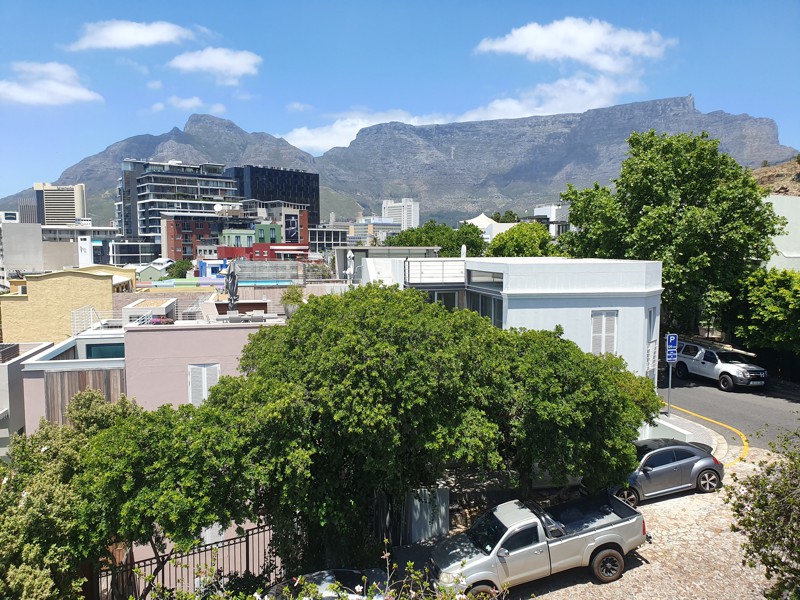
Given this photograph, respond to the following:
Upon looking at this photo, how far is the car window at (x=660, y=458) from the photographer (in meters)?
14.1

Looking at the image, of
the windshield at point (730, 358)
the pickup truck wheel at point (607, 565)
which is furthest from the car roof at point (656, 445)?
the windshield at point (730, 358)

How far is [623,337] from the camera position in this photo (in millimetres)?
17297

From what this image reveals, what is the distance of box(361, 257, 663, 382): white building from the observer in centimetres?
1650

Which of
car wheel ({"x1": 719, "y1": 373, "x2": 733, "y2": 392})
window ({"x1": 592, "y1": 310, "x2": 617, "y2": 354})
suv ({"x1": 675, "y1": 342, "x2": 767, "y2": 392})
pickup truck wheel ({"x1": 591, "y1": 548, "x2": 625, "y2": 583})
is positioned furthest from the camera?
car wheel ({"x1": 719, "y1": 373, "x2": 733, "y2": 392})

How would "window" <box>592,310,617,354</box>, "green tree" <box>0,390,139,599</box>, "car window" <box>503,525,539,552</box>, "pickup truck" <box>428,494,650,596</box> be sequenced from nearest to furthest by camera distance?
1. "green tree" <box>0,390,139,599</box>
2. "pickup truck" <box>428,494,650,596</box>
3. "car window" <box>503,525,539,552</box>
4. "window" <box>592,310,617,354</box>

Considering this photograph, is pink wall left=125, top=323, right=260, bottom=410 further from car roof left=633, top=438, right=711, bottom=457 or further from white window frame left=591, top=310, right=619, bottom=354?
car roof left=633, top=438, right=711, bottom=457

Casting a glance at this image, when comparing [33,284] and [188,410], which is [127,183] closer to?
[33,284]

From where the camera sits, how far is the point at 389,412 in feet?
33.9

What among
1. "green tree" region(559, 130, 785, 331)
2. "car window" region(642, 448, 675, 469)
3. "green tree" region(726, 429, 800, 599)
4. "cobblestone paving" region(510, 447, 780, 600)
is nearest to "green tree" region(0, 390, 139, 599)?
"cobblestone paving" region(510, 447, 780, 600)

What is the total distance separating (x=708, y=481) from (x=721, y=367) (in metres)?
11.8

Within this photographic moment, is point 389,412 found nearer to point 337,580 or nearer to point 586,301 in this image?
point 337,580

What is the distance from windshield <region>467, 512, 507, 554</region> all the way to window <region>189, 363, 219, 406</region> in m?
9.13

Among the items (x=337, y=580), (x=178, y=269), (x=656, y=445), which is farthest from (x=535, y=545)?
(x=178, y=269)

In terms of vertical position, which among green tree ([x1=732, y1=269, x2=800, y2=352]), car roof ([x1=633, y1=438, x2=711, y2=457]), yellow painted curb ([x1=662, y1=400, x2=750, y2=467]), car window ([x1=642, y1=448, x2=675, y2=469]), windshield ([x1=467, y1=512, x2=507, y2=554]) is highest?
green tree ([x1=732, y1=269, x2=800, y2=352])
